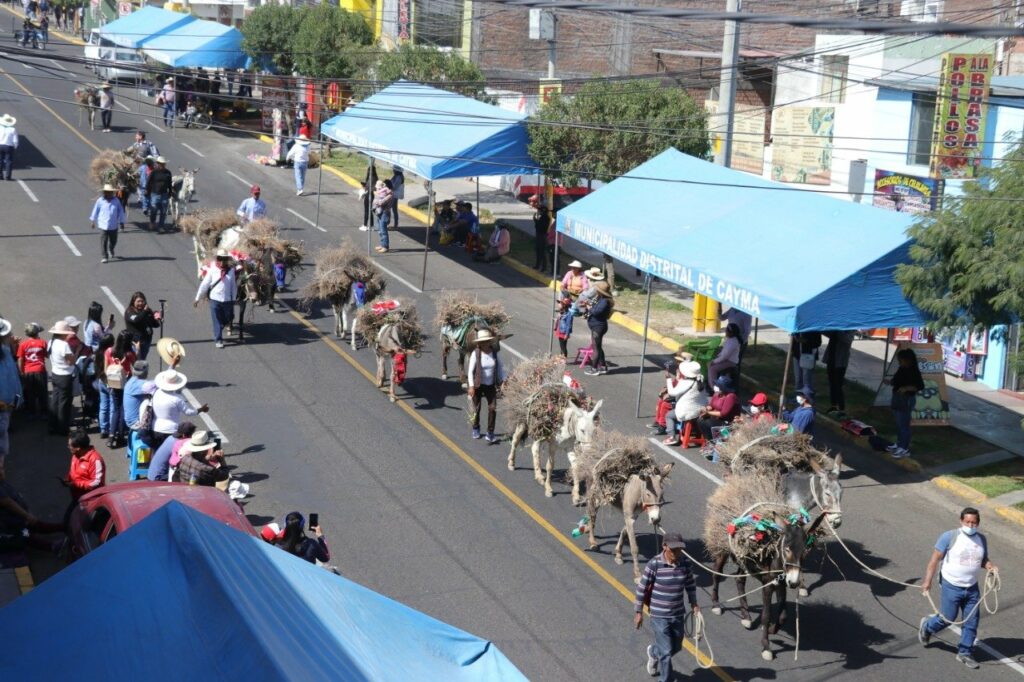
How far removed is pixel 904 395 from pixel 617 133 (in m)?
10.3

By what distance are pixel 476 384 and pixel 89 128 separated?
104ft

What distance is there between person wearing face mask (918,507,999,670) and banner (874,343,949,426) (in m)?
6.84

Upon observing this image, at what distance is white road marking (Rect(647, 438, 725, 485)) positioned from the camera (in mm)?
16359

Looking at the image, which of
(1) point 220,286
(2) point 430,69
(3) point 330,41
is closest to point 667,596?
(1) point 220,286

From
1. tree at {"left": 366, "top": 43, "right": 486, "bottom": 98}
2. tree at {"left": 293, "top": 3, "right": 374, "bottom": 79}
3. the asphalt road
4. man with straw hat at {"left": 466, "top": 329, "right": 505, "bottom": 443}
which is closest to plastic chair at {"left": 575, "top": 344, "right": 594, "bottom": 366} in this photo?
the asphalt road

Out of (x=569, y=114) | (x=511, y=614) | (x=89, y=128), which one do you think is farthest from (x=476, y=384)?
(x=89, y=128)

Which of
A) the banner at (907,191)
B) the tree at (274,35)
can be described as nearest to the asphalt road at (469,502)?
the banner at (907,191)

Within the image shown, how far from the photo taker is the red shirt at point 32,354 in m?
17.0

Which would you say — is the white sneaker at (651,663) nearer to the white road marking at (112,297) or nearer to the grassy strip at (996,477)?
the grassy strip at (996,477)

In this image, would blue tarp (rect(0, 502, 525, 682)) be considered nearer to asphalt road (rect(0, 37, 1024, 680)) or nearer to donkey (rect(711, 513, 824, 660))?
asphalt road (rect(0, 37, 1024, 680))

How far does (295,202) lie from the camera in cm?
3406

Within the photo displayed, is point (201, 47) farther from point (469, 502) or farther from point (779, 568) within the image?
point (779, 568)

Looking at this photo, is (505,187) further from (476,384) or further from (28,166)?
(476,384)

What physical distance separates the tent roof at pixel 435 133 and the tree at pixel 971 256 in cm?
1027
